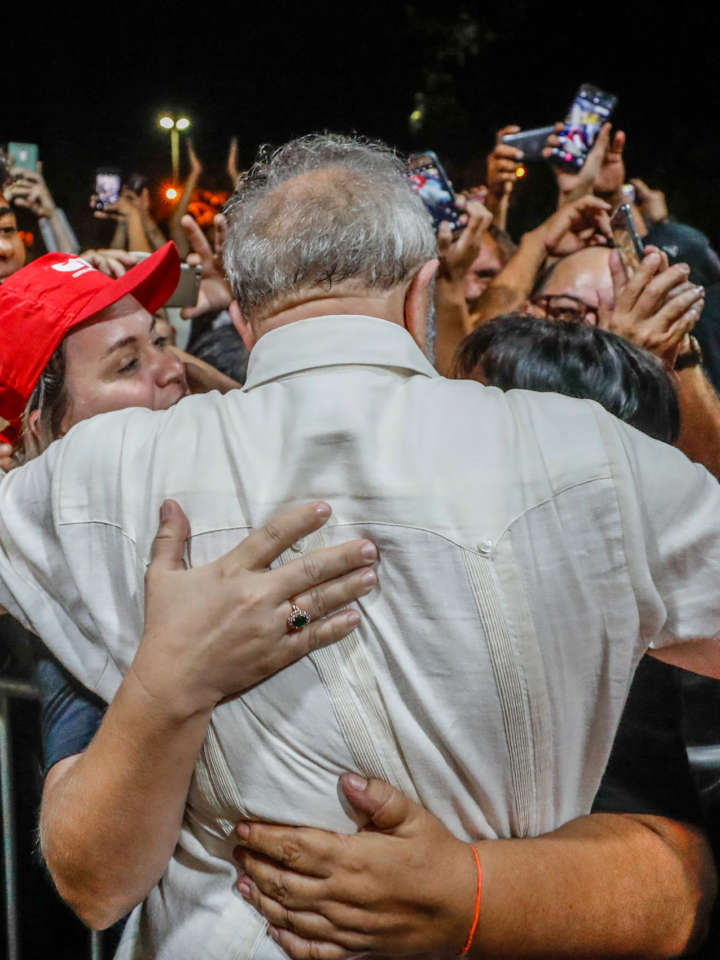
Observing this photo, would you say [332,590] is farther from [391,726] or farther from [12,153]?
[12,153]

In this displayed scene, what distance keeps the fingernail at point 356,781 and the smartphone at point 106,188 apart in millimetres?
3770

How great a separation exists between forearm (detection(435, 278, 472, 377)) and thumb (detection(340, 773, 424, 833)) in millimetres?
2034

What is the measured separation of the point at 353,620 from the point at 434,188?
2172 mm

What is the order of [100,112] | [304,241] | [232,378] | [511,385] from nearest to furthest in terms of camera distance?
[304,241] → [511,385] → [232,378] → [100,112]

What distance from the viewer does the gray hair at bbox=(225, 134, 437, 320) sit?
1.10m

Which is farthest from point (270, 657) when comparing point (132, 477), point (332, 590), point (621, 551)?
point (621, 551)

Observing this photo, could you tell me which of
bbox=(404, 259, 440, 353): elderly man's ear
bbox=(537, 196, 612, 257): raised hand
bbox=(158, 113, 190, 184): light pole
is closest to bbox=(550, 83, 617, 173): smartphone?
bbox=(537, 196, 612, 257): raised hand

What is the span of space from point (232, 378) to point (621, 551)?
7.77 feet

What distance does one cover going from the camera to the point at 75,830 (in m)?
1.06

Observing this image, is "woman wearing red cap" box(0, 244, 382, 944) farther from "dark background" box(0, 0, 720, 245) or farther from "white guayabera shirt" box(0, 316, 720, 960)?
"dark background" box(0, 0, 720, 245)

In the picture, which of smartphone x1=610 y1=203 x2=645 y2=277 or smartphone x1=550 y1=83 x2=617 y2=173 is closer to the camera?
smartphone x1=610 y1=203 x2=645 y2=277

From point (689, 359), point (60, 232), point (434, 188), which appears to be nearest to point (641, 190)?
point (434, 188)

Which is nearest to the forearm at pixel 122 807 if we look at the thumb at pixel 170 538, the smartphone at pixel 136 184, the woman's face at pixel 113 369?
the thumb at pixel 170 538

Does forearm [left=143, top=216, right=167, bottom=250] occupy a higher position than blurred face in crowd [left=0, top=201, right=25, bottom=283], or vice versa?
blurred face in crowd [left=0, top=201, right=25, bottom=283]
